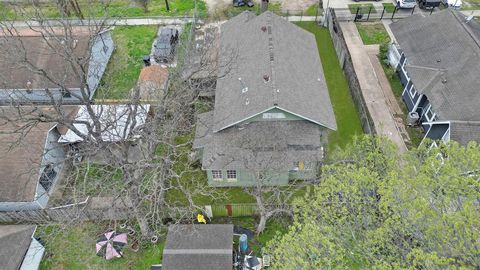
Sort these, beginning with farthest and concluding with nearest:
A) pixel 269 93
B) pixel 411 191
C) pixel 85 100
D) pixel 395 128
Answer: pixel 395 128
pixel 269 93
pixel 85 100
pixel 411 191

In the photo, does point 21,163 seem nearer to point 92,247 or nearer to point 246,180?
point 92,247

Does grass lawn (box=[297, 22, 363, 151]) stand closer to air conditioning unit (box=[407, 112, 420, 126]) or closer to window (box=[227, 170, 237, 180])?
air conditioning unit (box=[407, 112, 420, 126])

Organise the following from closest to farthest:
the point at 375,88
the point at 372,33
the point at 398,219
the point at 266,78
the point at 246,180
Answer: the point at 398,219 → the point at 266,78 → the point at 246,180 → the point at 375,88 → the point at 372,33

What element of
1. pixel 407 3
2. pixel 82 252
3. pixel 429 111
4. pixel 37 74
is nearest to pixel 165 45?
pixel 37 74

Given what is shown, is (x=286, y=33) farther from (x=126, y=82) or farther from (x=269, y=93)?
(x=126, y=82)

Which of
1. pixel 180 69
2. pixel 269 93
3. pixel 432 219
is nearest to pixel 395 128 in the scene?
pixel 269 93

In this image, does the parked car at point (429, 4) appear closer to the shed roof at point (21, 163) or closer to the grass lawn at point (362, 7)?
the grass lawn at point (362, 7)

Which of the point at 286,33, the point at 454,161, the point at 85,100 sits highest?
the point at 286,33

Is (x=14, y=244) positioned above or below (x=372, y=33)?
below
